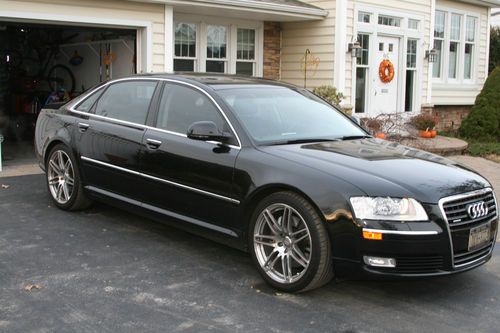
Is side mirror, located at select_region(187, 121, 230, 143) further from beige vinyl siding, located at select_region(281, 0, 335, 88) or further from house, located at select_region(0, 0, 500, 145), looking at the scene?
beige vinyl siding, located at select_region(281, 0, 335, 88)

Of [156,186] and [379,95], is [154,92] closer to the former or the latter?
[156,186]

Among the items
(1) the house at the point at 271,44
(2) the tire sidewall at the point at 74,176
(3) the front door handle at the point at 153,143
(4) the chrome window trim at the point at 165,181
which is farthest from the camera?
(1) the house at the point at 271,44

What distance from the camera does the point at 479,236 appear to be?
439 centimetres

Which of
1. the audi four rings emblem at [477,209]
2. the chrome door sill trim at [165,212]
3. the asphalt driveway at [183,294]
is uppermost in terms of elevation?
the audi four rings emblem at [477,209]

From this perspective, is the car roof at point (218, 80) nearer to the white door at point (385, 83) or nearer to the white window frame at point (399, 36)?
the white window frame at point (399, 36)

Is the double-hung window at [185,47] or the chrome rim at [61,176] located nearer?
the chrome rim at [61,176]

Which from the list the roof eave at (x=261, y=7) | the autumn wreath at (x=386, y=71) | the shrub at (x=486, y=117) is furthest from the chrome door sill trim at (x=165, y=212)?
the shrub at (x=486, y=117)

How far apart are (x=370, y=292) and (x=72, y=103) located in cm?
403

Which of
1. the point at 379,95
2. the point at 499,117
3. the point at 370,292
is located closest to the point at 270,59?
the point at 379,95

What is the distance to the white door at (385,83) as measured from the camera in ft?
47.2

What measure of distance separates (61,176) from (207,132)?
2.56 meters

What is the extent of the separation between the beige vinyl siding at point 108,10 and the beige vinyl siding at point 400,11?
15.1 ft

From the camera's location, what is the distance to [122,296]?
4.29m

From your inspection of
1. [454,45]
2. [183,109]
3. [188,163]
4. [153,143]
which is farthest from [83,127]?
[454,45]
